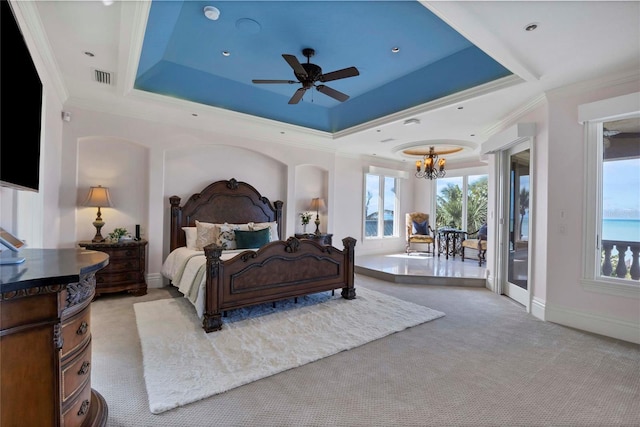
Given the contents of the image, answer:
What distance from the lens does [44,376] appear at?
1.22 meters

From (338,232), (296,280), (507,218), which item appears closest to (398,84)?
(507,218)

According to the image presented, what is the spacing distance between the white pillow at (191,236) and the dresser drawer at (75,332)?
3014mm

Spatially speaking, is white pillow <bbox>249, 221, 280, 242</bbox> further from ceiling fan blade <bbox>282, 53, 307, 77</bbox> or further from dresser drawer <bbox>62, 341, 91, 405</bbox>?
dresser drawer <bbox>62, 341, 91, 405</bbox>

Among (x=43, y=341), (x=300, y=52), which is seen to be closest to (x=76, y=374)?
(x=43, y=341)

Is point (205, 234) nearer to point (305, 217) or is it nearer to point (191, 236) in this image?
point (191, 236)

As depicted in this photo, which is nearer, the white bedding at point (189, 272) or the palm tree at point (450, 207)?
the white bedding at point (189, 272)

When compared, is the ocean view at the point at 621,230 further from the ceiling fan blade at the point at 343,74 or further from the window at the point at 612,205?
the ceiling fan blade at the point at 343,74

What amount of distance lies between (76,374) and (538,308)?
433 centimetres

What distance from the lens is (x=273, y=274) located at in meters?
3.50

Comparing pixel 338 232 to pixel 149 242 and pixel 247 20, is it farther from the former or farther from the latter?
pixel 247 20

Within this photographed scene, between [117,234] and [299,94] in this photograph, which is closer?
[299,94]

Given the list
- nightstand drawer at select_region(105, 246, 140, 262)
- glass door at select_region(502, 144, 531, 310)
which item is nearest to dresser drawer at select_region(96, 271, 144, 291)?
nightstand drawer at select_region(105, 246, 140, 262)

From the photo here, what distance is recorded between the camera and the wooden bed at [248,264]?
3.09m

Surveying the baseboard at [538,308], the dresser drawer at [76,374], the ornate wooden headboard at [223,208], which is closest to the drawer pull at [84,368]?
the dresser drawer at [76,374]
